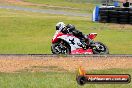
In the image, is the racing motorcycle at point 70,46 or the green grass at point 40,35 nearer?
the racing motorcycle at point 70,46

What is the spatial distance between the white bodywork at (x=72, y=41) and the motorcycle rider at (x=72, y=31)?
0.16 meters

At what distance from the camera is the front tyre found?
15719 millimetres

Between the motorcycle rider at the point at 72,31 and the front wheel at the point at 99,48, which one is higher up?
the motorcycle rider at the point at 72,31

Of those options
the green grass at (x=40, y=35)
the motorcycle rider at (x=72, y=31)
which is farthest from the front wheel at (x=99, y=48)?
the green grass at (x=40, y=35)

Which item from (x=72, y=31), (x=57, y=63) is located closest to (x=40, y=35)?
(x=72, y=31)

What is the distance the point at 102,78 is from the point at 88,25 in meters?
29.5

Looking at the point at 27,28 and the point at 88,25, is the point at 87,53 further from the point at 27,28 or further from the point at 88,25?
the point at 88,25

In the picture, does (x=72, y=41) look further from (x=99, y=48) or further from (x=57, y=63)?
(x=57, y=63)

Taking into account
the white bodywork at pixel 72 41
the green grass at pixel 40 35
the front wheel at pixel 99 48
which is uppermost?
the white bodywork at pixel 72 41

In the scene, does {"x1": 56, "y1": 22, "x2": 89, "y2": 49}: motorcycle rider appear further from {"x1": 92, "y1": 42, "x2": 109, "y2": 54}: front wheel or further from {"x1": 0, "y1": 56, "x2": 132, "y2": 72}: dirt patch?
{"x1": 0, "y1": 56, "x2": 132, "y2": 72}: dirt patch

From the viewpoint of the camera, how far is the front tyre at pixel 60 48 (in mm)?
15719

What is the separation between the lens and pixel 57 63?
45.1ft

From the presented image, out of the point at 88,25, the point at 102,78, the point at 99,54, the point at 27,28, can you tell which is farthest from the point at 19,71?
the point at 88,25

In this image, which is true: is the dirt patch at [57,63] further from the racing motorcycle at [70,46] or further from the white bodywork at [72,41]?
the white bodywork at [72,41]
